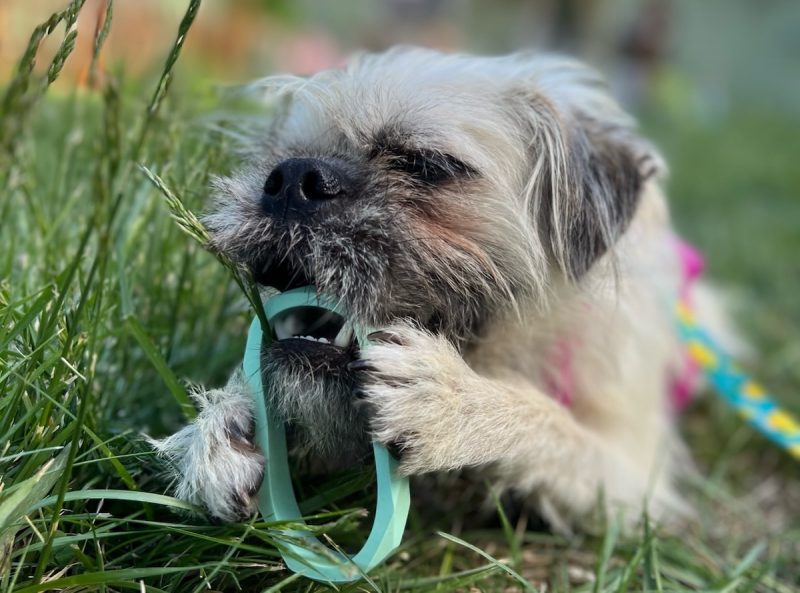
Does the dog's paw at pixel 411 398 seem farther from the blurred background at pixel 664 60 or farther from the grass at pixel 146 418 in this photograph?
the blurred background at pixel 664 60

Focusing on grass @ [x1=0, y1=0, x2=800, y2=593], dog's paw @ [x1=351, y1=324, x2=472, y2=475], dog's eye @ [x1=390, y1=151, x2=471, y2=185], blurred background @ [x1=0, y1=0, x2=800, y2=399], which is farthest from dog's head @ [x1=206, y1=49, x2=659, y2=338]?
blurred background @ [x1=0, y1=0, x2=800, y2=399]

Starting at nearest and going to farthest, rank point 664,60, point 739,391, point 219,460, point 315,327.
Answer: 1. point 219,460
2. point 315,327
3. point 739,391
4. point 664,60

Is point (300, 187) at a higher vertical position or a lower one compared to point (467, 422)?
higher

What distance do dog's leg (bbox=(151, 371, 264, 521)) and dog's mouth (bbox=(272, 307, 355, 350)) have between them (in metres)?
0.18

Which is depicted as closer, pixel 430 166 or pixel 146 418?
pixel 430 166

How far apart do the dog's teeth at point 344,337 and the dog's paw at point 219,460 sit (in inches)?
9.6

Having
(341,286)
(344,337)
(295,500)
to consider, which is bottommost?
(295,500)

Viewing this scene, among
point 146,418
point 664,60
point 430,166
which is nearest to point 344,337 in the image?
point 430,166

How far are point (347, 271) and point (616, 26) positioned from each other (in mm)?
17700

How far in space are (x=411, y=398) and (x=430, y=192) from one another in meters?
0.53

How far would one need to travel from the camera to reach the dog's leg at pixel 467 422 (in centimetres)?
148

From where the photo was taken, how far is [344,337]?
5.44 feet

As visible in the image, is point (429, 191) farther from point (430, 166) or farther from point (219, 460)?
point (219, 460)

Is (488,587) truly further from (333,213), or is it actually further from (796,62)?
(796,62)
